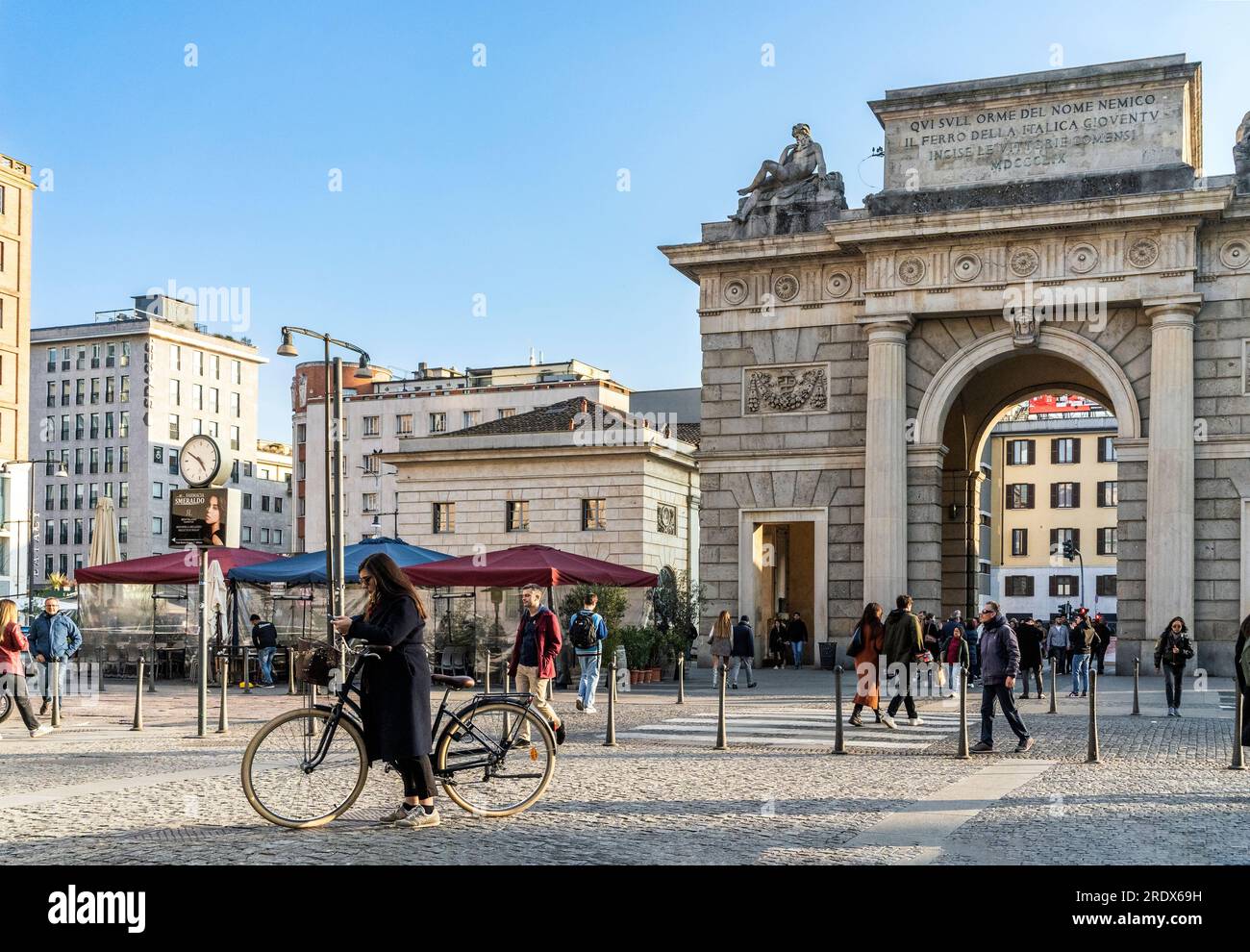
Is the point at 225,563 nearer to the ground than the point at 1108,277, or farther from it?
nearer to the ground

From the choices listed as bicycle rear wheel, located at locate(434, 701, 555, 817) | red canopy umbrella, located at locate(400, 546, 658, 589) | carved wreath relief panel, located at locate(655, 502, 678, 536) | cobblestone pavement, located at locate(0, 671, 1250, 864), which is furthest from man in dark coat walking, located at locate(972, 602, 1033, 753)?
carved wreath relief panel, located at locate(655, 502, 678, 536)

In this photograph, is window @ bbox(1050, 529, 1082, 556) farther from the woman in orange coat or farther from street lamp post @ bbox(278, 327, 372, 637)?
the woman in orange coat

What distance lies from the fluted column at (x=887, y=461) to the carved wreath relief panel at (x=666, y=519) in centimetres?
2435

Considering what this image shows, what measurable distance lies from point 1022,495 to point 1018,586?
5339mm

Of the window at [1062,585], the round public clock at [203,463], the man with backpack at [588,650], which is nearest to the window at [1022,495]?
the window at [1062,585]

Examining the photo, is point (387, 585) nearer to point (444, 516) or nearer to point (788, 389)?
point (788, 389)

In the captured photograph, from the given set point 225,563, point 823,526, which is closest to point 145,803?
point 225,563

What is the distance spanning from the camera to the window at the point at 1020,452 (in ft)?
290

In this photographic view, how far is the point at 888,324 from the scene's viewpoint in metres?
35.1

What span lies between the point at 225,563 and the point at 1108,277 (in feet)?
65.5

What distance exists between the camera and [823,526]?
36531mm

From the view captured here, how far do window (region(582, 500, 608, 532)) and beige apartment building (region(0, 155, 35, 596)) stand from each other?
84.6 feet

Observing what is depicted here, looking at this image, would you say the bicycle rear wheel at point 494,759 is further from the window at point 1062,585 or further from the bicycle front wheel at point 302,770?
the window at point 1062,585
